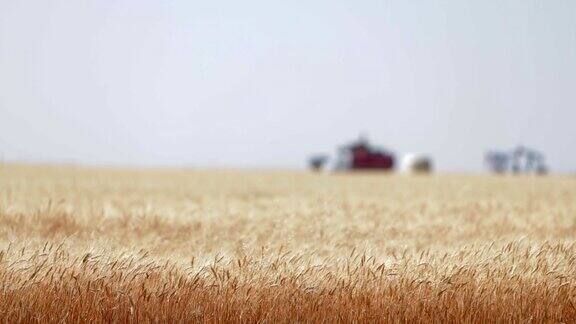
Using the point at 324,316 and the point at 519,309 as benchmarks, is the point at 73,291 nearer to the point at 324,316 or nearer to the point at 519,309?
the point at 324,316

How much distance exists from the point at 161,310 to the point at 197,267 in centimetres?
53

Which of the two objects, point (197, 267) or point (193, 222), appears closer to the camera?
point (197, 267)

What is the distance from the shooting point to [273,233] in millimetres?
8633

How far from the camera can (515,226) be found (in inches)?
409

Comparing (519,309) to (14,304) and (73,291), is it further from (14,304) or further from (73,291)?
(14,304)

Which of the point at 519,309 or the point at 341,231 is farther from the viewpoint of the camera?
the point at 341,231

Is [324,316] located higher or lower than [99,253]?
lower

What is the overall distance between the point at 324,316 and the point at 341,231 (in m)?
3.30

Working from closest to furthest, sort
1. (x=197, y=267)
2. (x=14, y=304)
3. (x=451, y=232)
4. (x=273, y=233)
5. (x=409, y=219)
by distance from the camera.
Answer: (x=14, y=304) → (x=197, y=267) → (x=273, y=233) → (x=451, y=232) → (x=409, y=219)

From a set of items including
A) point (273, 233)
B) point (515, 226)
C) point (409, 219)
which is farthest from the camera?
point (409, 219)

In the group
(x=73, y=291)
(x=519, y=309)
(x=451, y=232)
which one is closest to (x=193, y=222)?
(x=451, y=232)

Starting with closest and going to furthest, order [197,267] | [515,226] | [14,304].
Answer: [14,304] → [197,267] → [515,226]

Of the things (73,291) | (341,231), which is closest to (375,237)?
(341,231)

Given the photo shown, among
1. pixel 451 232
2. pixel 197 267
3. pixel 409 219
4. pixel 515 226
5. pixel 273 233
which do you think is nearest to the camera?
pixel 197 267
